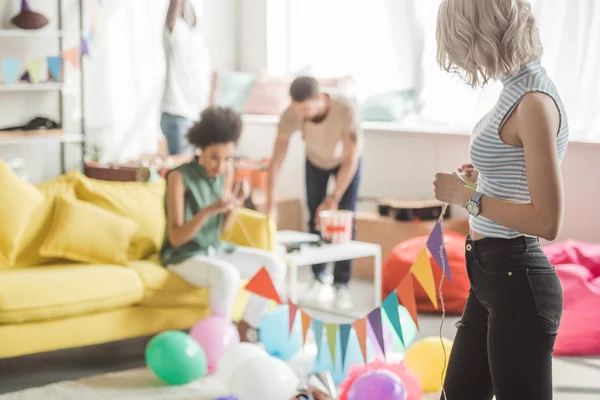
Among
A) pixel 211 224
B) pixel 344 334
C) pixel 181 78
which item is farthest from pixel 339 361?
pixel 181 78

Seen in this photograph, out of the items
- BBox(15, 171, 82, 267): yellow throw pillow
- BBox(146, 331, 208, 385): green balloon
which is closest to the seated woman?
BBox(146, 331, 208, 385): green balloon

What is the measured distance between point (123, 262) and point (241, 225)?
564mm

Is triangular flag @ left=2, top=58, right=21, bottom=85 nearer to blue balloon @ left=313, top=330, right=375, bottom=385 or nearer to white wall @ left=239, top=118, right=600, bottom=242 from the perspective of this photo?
white wall @ left=239, top=118, right=600, bottom=242

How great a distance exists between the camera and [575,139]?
4.75 metres

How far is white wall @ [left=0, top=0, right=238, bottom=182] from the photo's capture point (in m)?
6.22

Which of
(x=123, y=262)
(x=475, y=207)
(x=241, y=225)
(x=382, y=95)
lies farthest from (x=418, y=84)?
(x=475, y=207)

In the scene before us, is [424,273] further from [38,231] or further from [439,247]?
[38,231]

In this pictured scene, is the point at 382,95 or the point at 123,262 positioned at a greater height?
the point at 382,95

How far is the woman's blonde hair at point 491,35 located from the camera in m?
1.55

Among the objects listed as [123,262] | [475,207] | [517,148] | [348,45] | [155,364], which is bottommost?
[155,364]

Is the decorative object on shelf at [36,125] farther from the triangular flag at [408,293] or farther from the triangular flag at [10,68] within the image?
the triangular flag at [408,293]

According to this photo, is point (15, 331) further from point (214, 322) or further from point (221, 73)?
point (221, 73)

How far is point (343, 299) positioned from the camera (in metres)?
4.57

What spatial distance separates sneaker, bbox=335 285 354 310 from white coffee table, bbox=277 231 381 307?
0.15 metres
